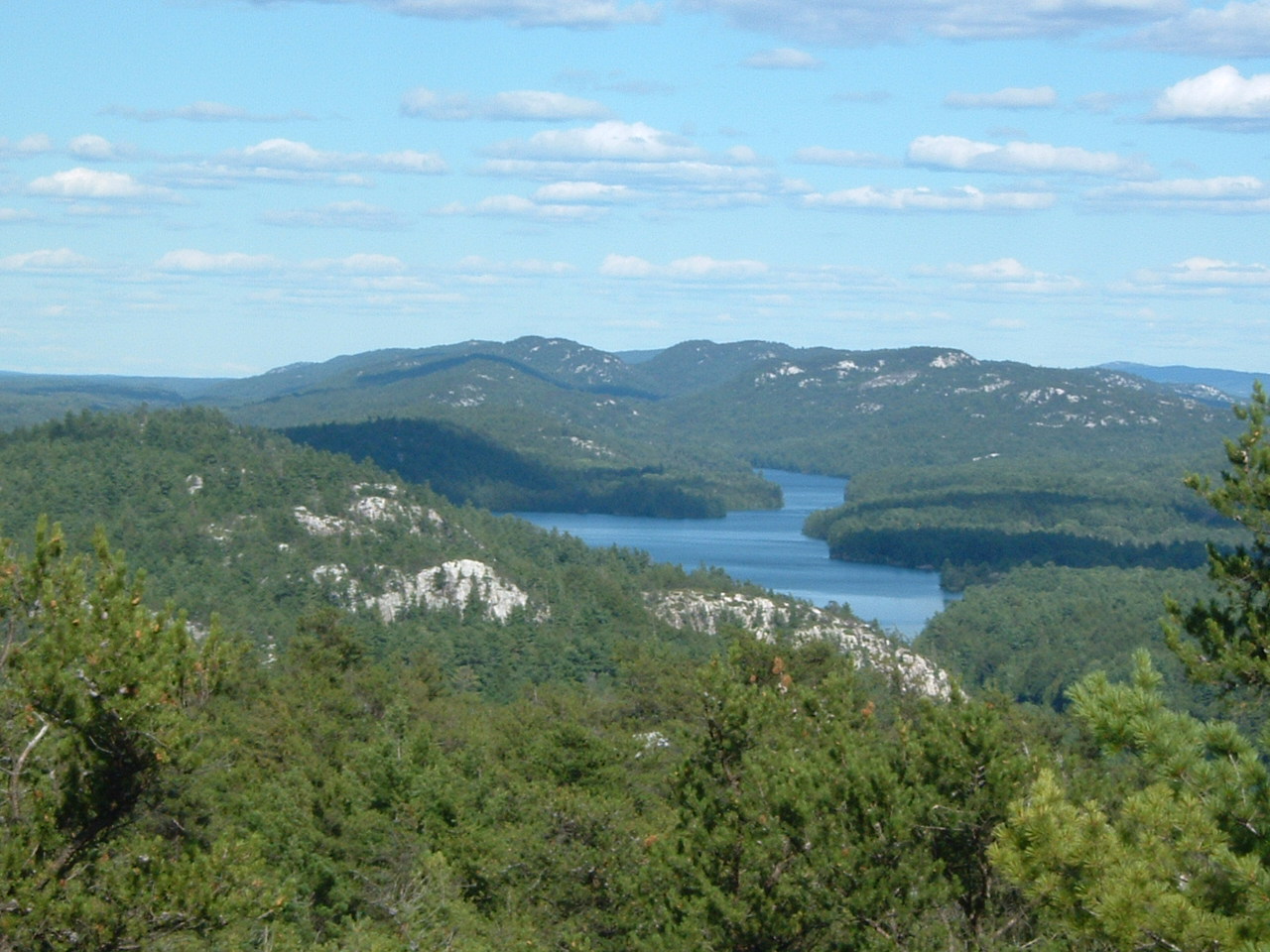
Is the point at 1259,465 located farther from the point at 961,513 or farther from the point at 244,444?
the point at 961,513

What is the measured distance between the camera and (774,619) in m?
99.1

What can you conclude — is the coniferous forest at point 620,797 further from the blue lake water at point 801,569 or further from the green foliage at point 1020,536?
the green foliage at point 1020,536

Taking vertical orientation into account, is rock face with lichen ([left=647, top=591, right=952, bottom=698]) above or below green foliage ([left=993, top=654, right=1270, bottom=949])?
below

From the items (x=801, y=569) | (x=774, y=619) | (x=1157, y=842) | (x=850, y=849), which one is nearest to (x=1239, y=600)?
(x=1157, y=842)

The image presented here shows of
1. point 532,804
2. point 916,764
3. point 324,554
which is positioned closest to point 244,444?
point 324,554

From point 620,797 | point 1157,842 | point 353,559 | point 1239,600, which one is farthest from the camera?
point 353,559

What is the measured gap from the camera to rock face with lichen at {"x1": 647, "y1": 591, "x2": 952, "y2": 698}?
91188 millimetres

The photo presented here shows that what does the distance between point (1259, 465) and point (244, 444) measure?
4703 inches

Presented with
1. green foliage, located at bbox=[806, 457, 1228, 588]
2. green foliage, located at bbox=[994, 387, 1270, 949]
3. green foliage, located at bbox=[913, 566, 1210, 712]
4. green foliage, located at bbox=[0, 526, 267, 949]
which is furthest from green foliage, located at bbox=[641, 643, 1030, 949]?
green foliage, located at bbox=[806, 457, 1228, 588]

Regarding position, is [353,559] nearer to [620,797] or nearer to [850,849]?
[620,797]

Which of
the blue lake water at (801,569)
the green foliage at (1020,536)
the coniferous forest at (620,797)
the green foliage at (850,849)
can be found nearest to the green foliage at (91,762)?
the coniferous forest at (620,797)

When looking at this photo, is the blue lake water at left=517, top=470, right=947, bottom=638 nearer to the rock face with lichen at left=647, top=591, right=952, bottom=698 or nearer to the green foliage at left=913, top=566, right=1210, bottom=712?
the green foliage at left=913, top=566, right=1210, bottom=712

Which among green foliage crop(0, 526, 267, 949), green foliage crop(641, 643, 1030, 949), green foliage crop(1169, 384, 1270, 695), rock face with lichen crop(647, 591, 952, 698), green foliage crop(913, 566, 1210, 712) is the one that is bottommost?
green foliage crop(913, 566, 1210, 712)

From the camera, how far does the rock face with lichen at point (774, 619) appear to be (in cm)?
9119
